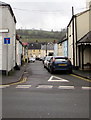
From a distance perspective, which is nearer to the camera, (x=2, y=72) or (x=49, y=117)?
(x=49, y=117)

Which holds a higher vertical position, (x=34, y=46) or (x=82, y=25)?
(x=34, y=46)

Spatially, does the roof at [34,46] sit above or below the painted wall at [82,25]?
above

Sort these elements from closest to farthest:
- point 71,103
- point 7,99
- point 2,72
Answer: point 71,103, point 7,99, point 2,72

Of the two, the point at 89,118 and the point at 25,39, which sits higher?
the point at 25,39

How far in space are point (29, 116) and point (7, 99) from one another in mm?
2559

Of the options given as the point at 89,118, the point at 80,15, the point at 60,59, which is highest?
the point at 80,15

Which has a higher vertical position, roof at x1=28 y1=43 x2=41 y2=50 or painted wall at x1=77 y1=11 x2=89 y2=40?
roof at x1=28 y1=43 x2=41 y2=50

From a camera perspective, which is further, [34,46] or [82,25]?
[34,46]

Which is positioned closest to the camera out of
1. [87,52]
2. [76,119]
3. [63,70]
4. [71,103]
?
[76,119]

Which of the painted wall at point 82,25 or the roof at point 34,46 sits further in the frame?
the roof at point 34,46

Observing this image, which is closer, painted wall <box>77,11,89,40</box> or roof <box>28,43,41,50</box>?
painted wall <box>77,11,89,40</box>

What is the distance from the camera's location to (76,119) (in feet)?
20.5

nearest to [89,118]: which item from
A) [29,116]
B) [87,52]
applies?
[29,116]

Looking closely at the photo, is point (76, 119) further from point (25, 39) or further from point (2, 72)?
point (25, 39)
